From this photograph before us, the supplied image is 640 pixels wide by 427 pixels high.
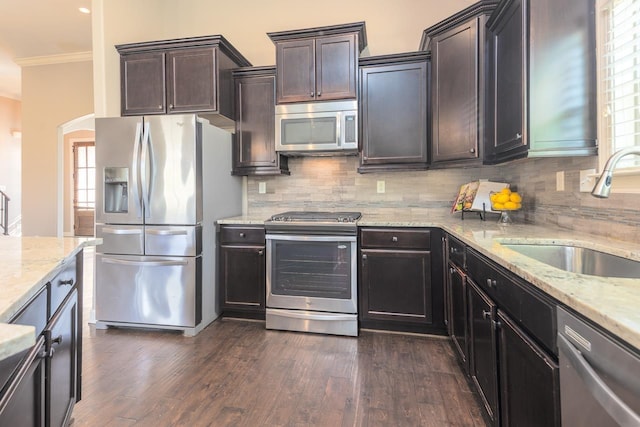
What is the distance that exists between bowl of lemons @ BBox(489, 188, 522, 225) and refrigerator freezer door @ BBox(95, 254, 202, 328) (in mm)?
2319

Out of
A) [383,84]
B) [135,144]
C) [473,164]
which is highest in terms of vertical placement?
[383,84]

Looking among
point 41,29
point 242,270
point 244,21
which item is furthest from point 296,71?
point 41,29

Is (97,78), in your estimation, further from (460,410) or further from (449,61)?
(460,410)

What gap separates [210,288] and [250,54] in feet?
8.04

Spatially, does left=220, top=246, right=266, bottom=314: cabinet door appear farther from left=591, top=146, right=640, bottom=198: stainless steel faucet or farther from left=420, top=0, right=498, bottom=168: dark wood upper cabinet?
left=591, top=146, right=640, bottom=198: stainless steel faucet

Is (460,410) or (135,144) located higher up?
(135,144)

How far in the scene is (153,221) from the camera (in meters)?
2.72

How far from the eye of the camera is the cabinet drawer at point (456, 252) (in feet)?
6.39

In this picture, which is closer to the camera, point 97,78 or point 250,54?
point 97,78

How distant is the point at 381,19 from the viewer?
329 centimetres

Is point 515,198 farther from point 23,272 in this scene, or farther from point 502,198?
point 23,272

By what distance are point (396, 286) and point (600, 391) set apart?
198 centimetres

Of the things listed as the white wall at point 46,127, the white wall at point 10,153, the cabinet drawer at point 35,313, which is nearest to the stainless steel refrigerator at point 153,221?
the cabinet drawer at point 35,313

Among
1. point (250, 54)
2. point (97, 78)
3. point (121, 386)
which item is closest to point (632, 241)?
point (121, 386)
